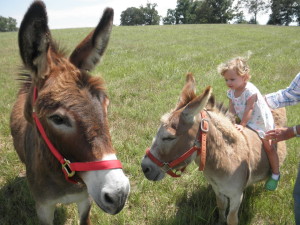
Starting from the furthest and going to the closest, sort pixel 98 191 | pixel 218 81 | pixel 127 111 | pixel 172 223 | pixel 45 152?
pixel 218 81 < pixel 127 111 < pixel 172 223 < pixel 45 152 < pixel 98 191

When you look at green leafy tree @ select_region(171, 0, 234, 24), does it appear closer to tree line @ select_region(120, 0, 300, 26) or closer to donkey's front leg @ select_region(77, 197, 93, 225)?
tree line @ select_region(120, 0, 300, 26)

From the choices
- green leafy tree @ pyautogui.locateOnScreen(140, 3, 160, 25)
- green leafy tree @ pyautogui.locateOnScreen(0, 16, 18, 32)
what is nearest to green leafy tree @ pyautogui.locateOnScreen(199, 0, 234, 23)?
green leafy tree @ pyautogui.locateOnScreen(140, 3, 160, 25)

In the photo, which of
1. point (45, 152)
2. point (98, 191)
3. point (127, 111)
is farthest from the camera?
point (127, 111)

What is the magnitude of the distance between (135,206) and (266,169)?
5.44 ft

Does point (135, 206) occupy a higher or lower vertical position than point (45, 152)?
lower

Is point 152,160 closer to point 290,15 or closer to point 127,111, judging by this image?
point 127,111

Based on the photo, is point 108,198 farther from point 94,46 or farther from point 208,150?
point 208,150

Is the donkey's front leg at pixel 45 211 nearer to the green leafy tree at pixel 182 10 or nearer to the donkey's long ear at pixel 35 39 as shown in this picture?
the donkey's long ear at pixel 35 39

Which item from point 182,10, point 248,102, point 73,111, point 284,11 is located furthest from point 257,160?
point 182,10

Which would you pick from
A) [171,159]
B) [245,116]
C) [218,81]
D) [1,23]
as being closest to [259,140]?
[245,116]

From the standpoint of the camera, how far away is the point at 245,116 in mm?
3205

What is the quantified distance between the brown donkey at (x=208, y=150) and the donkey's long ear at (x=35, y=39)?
1.22m

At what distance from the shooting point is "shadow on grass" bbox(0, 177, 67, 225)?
305 centimetres

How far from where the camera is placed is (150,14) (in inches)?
3760
